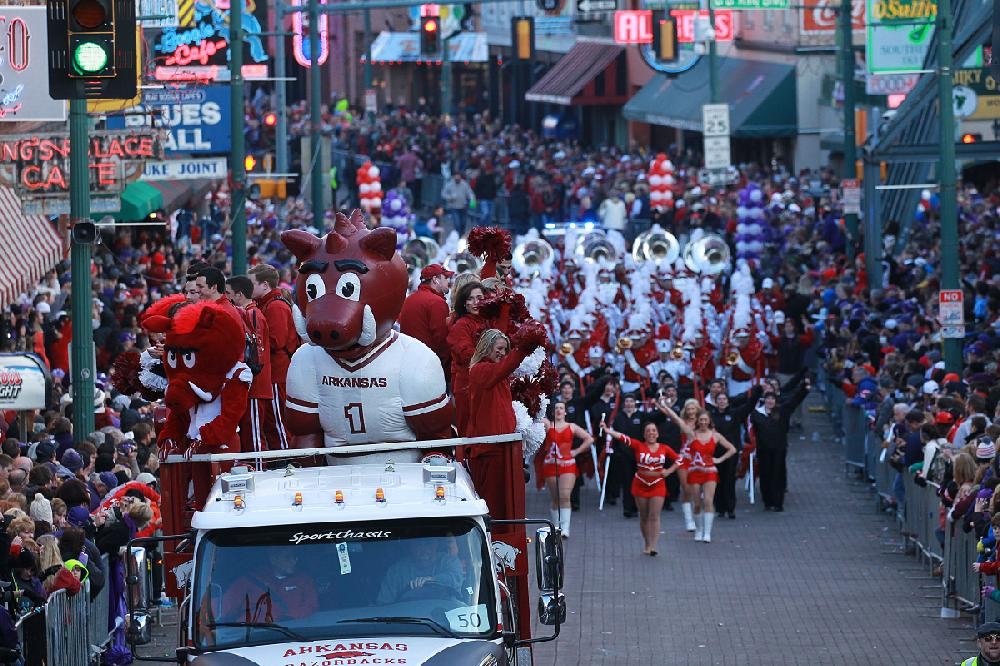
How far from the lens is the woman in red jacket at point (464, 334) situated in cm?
1407

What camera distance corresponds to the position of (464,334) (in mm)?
14258

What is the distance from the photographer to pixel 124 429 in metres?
20.6

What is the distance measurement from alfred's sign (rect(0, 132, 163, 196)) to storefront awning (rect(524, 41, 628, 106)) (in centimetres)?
4778

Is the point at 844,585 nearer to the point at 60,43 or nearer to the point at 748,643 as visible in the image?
the point at 748,643

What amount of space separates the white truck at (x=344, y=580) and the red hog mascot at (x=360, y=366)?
180cm

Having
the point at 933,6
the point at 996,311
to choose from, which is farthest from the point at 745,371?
the point at 933,6

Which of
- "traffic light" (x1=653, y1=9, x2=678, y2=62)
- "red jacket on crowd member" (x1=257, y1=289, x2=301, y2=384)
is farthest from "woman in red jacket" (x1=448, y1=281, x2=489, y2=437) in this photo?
"traffic light" (x1=653, y1=9, x2=678, y2=62)

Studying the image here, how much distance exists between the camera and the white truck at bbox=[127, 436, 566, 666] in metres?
9.66

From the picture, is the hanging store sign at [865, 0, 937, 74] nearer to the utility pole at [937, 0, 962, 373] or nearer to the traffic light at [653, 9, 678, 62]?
the traffic light at [653, 9, 678, 62]

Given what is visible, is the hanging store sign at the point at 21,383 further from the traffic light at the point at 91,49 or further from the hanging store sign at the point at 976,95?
the hanging store sign at the point at 976,95

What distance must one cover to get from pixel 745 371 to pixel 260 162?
23595mm

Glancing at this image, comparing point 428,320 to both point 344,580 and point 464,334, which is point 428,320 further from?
point 344,580

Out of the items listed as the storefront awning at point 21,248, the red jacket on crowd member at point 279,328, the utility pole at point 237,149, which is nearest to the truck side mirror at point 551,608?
the red jacket on crowd member at point 279,328

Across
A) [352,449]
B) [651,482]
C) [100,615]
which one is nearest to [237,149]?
[651,482]
